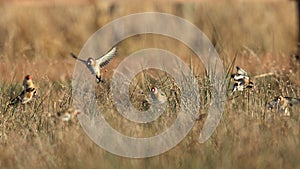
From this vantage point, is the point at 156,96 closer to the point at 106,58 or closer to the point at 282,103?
the point at 106,58

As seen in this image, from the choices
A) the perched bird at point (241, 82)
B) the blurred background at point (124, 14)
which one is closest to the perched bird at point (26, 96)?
the perched bird at point (241, 82)

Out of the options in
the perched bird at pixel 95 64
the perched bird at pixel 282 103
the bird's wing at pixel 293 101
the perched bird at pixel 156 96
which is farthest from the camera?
the perched bird at pixel 95 64

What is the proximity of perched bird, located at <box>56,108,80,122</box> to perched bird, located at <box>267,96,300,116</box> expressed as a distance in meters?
1.57

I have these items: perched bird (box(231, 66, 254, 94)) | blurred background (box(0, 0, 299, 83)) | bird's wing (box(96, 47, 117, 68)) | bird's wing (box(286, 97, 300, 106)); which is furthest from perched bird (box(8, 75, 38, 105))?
blurred background (box(0, 0, 299, 83))

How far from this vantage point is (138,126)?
19.6ft

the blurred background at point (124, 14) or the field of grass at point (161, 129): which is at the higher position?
the blurred background at point (124, 14)

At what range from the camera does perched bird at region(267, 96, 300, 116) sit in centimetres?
611

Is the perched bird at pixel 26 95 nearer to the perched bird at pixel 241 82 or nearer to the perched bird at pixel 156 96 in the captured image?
the perched bird at pixel 156 96

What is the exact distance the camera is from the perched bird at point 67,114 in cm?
615

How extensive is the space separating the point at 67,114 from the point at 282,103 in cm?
171

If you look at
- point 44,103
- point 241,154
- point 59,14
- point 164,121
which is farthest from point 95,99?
point 59,14

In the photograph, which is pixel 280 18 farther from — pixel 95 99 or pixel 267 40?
pixel 95 99

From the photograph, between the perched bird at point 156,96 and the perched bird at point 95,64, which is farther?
the perched bird at point 95,64

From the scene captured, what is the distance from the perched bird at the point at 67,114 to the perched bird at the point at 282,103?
5.14ft
